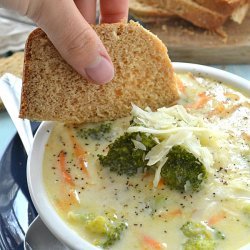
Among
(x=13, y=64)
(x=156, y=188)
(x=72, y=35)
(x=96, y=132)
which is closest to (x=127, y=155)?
(x=156, y=188)

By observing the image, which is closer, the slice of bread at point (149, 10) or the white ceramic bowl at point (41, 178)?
the white ceramic bowl at point (41, 178)

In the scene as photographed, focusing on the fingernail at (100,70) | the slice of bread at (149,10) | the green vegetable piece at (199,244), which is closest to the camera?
the green vegetable piece at (199,244)

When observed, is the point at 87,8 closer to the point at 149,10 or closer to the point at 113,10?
the point at 113,10

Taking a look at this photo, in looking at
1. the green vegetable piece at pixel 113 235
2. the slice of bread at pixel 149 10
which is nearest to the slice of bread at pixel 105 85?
the green vegetable piece at pixel 113 235

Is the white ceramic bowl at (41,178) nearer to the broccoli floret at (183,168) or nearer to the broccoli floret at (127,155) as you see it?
the broccoli floret at (127,155)

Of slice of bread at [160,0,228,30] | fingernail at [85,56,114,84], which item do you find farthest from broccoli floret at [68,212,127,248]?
slice of bread at [160,0,228,30]

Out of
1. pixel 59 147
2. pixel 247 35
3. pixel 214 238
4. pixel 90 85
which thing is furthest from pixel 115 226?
pixel 247 35

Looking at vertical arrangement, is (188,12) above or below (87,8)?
below
